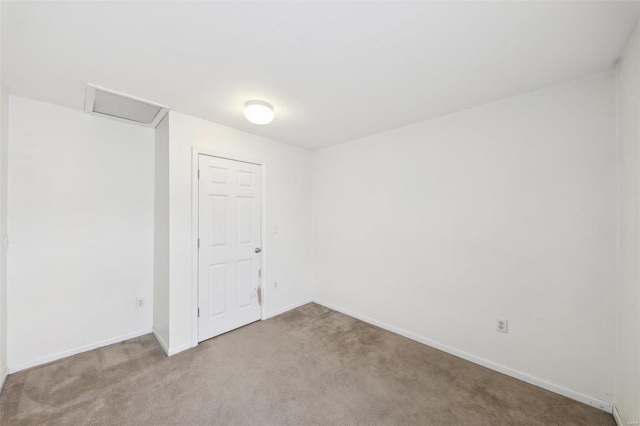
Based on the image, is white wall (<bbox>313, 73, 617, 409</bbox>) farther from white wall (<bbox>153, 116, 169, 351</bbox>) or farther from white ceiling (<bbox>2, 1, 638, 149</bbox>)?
white wall (<bbox>153, 116, 169, 351</bbox>)

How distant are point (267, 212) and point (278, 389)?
199 centimetres

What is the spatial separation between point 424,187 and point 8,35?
326 centimetres

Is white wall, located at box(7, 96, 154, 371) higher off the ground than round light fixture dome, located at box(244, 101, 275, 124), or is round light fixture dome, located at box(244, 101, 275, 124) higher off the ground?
round light fixture dome, located at box(244, 101, 275, 124)

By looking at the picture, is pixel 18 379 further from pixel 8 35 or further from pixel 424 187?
pixel 424 187

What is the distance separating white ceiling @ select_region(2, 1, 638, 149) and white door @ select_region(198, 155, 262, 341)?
0.84m

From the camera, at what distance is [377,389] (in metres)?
1.95

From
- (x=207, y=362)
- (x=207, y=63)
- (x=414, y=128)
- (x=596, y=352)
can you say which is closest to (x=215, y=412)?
(x=207, y=362)

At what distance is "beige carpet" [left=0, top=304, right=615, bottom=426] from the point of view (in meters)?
1.67

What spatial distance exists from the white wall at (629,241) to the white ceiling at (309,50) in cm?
26

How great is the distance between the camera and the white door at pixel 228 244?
2686mm

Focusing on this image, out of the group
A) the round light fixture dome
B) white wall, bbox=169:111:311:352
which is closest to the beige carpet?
white wall, bbox=169:111:311:352

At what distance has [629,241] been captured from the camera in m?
1.51

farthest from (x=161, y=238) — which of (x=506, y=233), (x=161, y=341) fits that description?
(x=506, y=233)

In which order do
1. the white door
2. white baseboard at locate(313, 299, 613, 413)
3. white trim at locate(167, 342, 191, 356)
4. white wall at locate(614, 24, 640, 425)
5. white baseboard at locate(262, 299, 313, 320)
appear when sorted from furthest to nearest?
white baseboard at locate(262, 299, 313, 320)
the white door
white trim at locate(167, 342, 191, 356)
white baseboard at locate(313, 299, 613, 413)
white wall at locate(614, 24, 640, 425)
